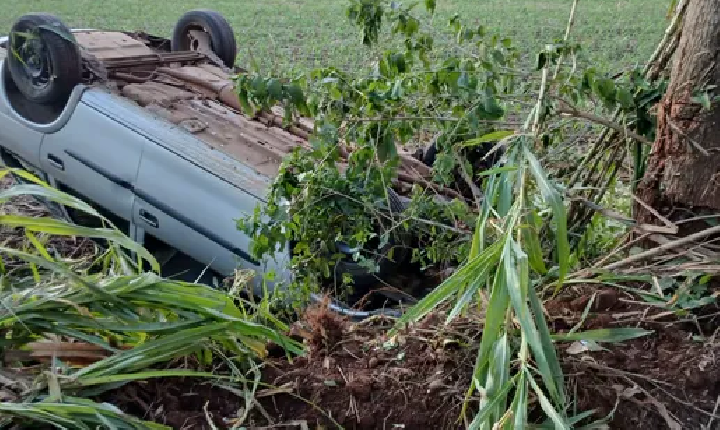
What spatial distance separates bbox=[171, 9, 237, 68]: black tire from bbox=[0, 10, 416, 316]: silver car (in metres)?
0.63

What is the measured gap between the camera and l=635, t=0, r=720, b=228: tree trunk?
207 centimetres

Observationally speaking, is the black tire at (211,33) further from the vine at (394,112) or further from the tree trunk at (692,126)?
the tree trunk at (692,126)

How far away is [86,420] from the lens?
5.22ft

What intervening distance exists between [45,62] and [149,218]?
1.48 metres

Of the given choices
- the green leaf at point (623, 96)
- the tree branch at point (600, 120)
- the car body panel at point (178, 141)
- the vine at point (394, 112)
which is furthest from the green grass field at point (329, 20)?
the green leaf at point (623, 96)

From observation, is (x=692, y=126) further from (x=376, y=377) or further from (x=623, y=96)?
(x=376, y=377)

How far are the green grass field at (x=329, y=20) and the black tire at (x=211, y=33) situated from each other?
397 cm

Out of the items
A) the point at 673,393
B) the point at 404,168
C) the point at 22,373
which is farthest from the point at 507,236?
the point at 404,168

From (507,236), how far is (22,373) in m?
1.10

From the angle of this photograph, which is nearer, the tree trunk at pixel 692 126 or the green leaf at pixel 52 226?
the green leaf at pixel 52 226

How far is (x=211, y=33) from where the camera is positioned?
663cm

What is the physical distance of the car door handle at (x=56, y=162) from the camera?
17.1ft

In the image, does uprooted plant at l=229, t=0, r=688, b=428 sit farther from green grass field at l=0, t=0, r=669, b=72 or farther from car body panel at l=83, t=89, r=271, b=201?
green grass field at l=0, t=0, r=669, b=72

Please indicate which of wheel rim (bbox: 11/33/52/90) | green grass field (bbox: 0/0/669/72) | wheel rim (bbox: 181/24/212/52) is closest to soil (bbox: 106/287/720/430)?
wheel rim (bbox: 11/33/52/90)
